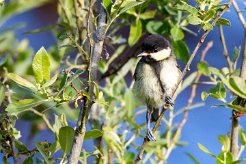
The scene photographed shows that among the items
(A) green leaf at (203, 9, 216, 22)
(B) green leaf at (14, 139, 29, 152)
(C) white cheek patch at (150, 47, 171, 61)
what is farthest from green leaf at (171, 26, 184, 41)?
(B) green leaf at (14, 139, 29, 152)

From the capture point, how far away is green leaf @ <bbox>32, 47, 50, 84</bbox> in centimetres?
95

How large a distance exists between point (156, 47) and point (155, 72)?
0.32 feet

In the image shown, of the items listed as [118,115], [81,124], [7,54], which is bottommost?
[118,115]

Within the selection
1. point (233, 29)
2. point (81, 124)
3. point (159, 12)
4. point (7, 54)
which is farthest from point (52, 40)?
point (81, 124)

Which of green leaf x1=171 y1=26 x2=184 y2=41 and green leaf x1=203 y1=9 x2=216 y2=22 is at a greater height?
green leaf x1=203 y1=9 x2=216 y2=22

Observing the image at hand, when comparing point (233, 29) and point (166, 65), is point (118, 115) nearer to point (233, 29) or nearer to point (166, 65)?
point (166, 65)

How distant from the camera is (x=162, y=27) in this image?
1752mm

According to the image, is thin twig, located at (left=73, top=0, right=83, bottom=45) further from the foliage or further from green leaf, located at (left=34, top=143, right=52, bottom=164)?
green leaf, located at (left=34, top=143, right=52, bottom=164)

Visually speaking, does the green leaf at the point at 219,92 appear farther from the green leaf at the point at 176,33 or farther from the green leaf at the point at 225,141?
the green leaf at the point at 176,33

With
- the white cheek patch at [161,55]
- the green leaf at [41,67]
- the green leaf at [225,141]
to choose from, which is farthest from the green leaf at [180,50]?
the green leaf at [41,67]

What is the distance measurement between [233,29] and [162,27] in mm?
507

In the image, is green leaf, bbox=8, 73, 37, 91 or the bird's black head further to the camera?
the bird's black head

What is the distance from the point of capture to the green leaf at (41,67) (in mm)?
951

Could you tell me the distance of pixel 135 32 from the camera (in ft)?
5.59
